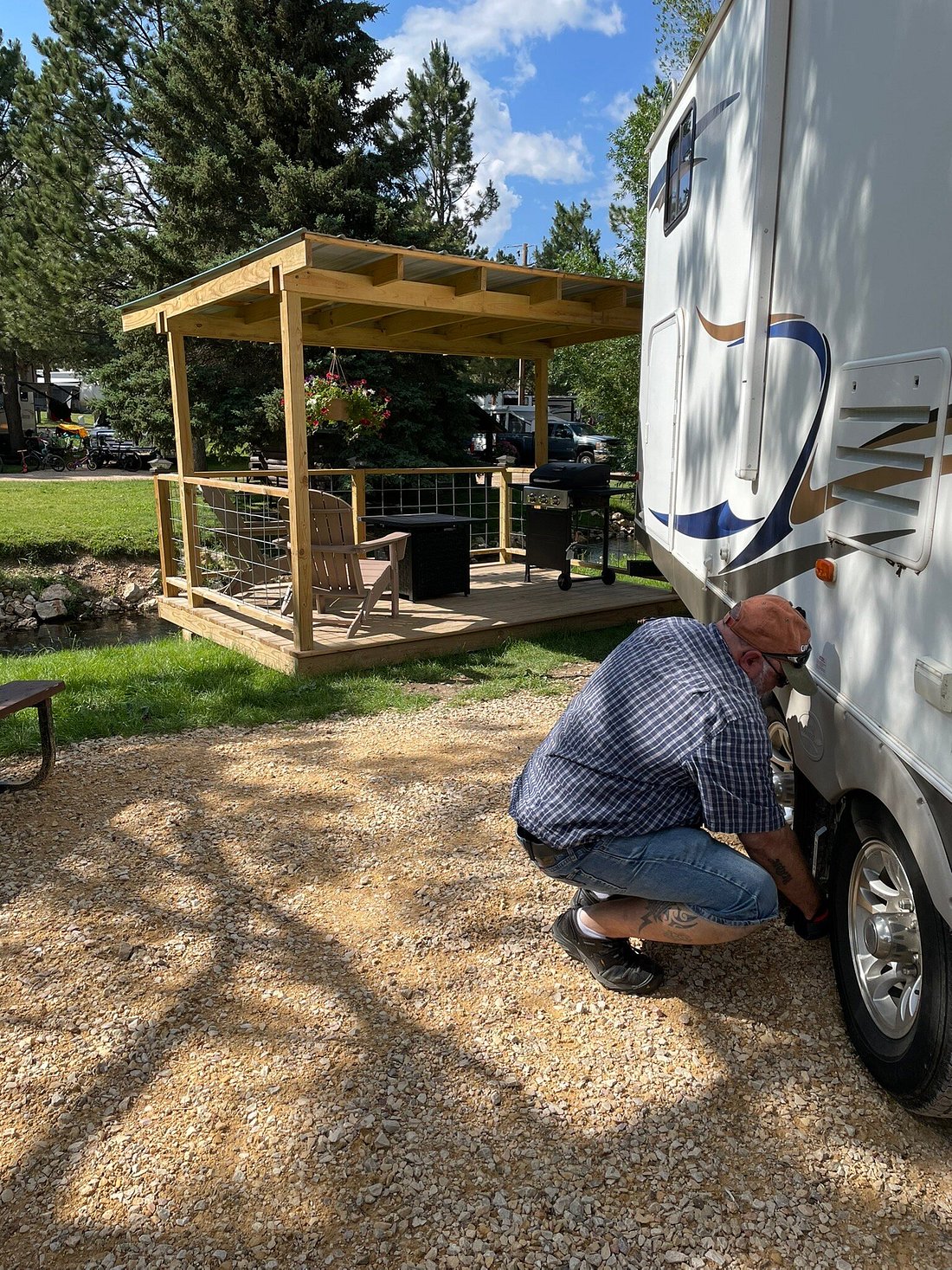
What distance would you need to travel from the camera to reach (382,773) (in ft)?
15.9

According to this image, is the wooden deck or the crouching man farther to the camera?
the wooden deck

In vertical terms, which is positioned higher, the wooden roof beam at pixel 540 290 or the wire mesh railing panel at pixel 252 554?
the wooden roof beam at pixel 540 290

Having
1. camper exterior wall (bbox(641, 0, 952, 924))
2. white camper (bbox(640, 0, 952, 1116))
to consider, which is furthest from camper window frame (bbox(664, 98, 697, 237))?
white camper (bbox(640, 0, 952, 1116))

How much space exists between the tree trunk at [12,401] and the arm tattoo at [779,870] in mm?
31730

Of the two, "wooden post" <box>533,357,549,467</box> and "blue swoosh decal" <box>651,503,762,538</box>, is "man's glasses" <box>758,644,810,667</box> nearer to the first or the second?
"blue swoosh decal" <box>651,503,762,538</box>

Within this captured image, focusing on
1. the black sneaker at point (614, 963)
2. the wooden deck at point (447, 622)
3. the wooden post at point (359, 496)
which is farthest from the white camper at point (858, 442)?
the wooden post at point (359, 496)

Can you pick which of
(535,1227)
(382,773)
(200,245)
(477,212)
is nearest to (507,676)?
(382,773)

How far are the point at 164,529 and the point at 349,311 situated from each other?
2.91 m

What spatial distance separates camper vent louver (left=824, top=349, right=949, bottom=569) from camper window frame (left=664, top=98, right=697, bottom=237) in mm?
2707

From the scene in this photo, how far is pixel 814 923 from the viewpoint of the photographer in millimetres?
2803

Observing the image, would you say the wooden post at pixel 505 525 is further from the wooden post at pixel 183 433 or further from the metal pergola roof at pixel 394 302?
the wooden post at pixel 183 433

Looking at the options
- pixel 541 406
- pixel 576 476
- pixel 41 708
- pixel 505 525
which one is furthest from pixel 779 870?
pixel 505 525

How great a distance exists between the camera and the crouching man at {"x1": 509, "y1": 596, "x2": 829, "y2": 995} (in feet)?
7.92

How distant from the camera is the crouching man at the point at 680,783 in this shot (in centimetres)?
241
